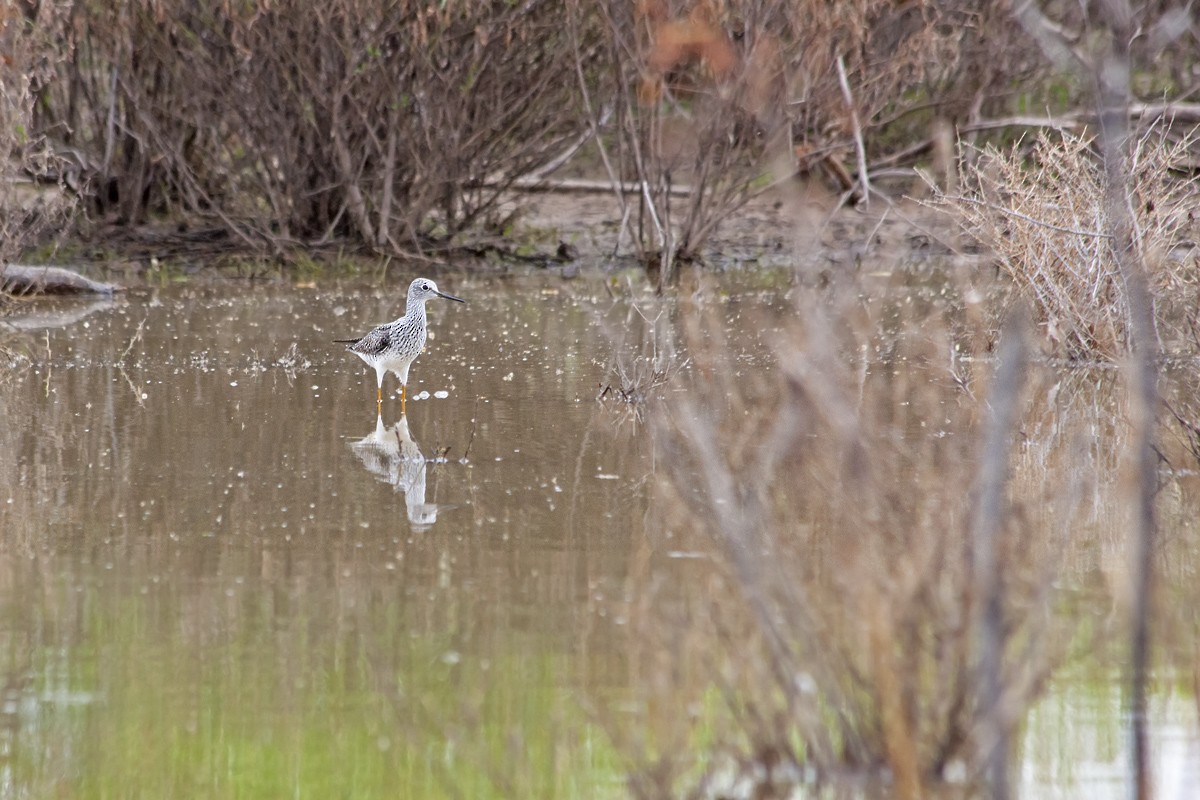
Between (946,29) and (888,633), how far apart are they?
15.0 meters

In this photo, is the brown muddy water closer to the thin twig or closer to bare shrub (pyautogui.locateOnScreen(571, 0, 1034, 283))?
bare shrub (pyautogui.locateOnScreen(571, 0, 1034, 283))

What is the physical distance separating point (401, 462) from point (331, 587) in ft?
6.62

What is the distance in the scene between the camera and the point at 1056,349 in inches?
398

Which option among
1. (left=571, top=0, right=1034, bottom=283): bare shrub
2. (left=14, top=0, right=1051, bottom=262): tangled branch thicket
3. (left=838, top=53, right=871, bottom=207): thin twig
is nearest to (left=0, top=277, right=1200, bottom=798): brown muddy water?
(left=571, top=0, right=1034, bottom=283): bare shrub

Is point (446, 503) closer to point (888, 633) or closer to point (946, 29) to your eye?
point (888, 633)

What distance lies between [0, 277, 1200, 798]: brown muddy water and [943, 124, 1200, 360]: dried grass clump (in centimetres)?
47

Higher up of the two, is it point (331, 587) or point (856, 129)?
point (856, 129)

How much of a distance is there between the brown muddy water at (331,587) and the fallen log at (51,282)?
2.66 meters

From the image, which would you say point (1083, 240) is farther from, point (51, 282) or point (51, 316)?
point (51, 282)

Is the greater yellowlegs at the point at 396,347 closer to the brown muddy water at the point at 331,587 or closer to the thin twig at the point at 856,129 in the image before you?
the brown muddy water at the point at 331,587

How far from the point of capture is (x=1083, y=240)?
31.0ft

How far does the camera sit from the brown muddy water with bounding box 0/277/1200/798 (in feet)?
15.0

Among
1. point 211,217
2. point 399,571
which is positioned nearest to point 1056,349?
point 399,571

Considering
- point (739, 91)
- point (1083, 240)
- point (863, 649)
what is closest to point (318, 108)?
point (739, 91)
